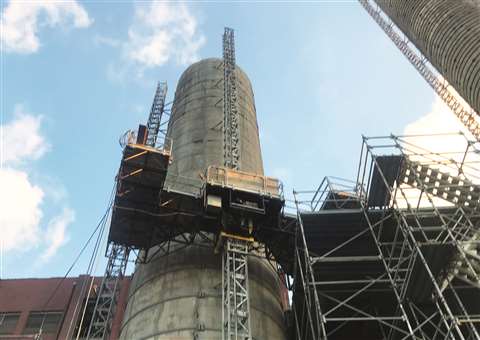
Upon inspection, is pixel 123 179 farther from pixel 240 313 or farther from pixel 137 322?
pixel 240 313

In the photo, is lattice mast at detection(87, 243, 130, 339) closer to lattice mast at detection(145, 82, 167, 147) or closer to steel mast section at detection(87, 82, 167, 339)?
steel mast section at detection(87, 82, 167, 339)

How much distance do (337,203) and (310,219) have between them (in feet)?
8.94

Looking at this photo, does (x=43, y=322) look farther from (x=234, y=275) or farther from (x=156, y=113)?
(x=156, y=113)

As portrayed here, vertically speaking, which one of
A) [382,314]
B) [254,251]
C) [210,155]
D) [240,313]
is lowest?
[240,313]

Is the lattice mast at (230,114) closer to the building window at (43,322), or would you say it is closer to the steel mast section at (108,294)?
the steel mast section at (108,294)

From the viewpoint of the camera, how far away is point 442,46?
24.4m

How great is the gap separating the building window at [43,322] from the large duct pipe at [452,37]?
24160mm

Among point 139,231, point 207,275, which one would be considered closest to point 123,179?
point 139,231

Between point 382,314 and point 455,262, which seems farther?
point 382,314

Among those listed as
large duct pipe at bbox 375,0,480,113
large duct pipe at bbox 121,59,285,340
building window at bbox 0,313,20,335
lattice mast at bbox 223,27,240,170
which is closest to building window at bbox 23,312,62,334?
building window at bbox 0,313,20,335

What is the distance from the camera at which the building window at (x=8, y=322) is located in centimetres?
2716

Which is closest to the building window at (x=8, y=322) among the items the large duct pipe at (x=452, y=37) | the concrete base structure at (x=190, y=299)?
the concrete base structure at (x=190, y=299)

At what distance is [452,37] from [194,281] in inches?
650

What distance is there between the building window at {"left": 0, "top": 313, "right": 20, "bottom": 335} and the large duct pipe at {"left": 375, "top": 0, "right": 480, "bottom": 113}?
85.9 feet
